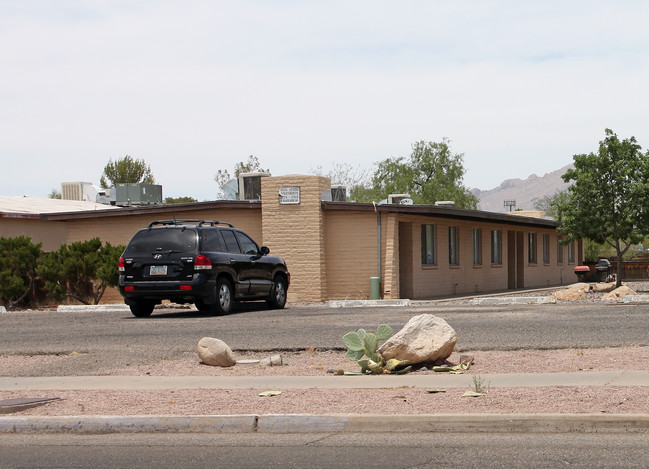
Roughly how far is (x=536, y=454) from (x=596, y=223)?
89.7 ft

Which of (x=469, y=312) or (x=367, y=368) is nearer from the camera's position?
(x=367, y=368)

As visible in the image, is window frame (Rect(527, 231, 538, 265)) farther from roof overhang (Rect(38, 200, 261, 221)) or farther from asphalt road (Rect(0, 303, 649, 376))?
asphalt road (Rect(0, 303, 649, 376))

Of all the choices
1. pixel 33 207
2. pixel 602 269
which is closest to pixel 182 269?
pixel 33 207

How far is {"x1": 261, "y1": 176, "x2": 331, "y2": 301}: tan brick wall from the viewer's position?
27062mm

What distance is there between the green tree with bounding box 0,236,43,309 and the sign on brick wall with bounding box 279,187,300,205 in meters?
7.45

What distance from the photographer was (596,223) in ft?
109

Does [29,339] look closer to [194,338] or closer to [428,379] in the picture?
[194,338]

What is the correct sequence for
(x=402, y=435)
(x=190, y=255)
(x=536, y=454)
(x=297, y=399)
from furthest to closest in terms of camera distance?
1. (x=190, y=255)
2. (x=297, y=399)
3. (x=402, y=435)
4. (x=536, y=454)

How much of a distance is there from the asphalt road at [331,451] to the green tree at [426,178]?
74.5 metres

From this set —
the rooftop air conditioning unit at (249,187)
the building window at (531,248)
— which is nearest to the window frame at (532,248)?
the building window at (531,248)

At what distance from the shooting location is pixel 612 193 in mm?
32969

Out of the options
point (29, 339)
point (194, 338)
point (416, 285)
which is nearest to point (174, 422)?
point (194, 338)

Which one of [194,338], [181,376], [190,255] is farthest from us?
[190,255]

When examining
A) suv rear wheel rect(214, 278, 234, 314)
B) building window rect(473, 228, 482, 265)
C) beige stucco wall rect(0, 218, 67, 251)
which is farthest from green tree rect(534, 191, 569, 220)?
suv rear wheel rect(214, 278, 234, 314)
